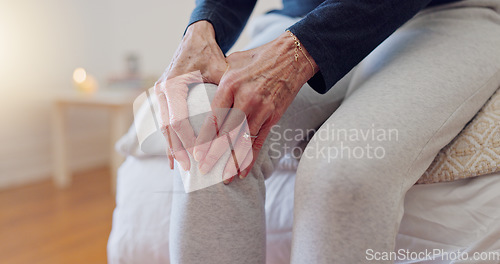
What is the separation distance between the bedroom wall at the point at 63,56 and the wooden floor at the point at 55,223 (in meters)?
0.20

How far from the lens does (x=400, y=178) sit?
1.57 feet

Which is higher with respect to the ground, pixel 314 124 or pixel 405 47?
pixel 405 47

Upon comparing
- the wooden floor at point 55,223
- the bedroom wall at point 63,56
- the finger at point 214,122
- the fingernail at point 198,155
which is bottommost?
the wooden floor at point 55,223

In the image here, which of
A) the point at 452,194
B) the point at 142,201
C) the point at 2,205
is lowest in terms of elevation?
the point at 2,205

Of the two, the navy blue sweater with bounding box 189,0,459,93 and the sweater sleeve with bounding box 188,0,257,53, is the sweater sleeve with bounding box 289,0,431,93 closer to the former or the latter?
the navy blue sweater with bounding box 189,0,459,93

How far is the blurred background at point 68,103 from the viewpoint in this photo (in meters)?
1.52

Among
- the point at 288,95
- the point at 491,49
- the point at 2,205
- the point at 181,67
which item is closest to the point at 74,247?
the point at 2,205

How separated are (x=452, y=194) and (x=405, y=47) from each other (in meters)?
Answer: 0.23

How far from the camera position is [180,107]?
0.56m

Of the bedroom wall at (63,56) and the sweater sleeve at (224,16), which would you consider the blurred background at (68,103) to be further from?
the sweater sleeve at (224,16)

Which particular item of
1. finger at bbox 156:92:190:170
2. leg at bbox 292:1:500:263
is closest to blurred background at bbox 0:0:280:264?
finger at bbox 156:92:190:170

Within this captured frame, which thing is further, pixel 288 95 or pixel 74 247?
pixel 74 247

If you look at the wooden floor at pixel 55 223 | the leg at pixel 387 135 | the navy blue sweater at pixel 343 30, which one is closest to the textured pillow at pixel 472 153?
the leg at pixel 387 135

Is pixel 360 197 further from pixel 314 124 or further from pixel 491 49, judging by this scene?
pixel 491 49
